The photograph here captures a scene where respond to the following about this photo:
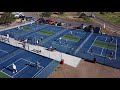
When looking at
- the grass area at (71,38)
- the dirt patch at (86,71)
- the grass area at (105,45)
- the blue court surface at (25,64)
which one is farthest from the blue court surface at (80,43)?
the dirt patch at (86,71)

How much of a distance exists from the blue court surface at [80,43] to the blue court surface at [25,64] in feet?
2.47

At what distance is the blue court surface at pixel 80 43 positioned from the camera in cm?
2696

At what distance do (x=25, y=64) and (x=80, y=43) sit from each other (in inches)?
577

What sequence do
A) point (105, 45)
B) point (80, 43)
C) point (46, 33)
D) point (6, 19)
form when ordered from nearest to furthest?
point (105, 45) → point (80, 43) → point (46, 33) → point (6, 19)

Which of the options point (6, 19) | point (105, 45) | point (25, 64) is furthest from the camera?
point (6, 19)

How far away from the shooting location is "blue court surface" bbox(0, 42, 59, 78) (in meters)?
20.6

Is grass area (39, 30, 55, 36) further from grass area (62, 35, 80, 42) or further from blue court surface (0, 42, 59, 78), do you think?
blue court surface (0, 42, 59, 78)

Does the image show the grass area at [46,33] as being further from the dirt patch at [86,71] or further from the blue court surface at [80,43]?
the dirt patch at [86,71]

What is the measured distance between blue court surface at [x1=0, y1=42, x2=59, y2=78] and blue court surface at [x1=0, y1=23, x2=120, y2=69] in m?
0.75

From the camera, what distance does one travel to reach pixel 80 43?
33906 millimetres

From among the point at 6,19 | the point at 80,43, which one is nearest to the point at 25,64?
the point at 80,43

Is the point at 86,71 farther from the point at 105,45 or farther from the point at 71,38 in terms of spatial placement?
the point at 71,38
